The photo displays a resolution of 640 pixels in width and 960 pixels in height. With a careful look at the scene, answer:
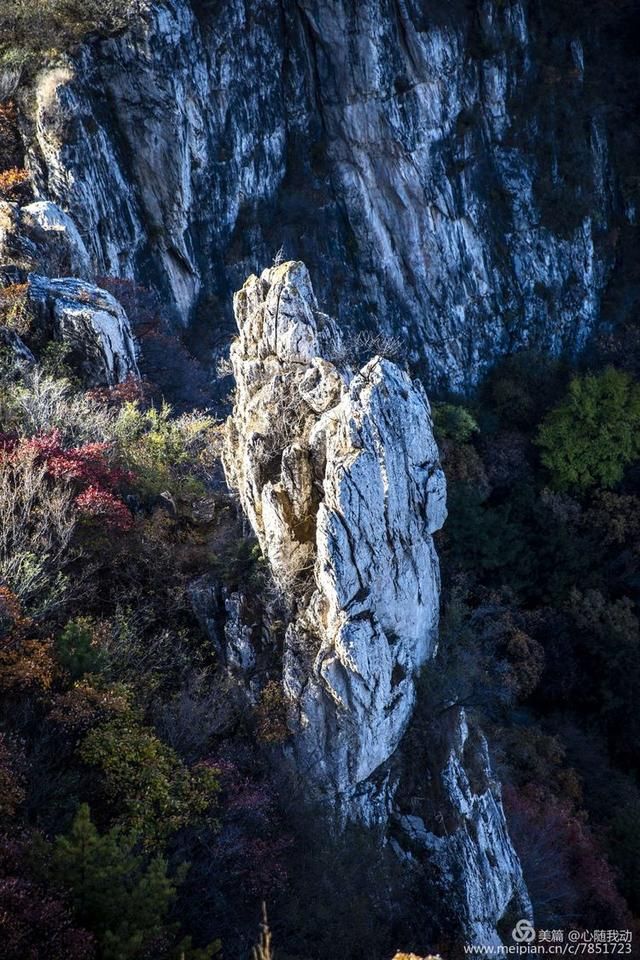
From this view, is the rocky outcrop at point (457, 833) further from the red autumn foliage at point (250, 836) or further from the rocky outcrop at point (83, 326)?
the rocky outcrop at point (83, 326)

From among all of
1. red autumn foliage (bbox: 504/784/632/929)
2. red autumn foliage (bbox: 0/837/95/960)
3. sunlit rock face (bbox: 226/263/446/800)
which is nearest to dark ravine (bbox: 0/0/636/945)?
sunlit rock face (bbox: 226/263/446/800)

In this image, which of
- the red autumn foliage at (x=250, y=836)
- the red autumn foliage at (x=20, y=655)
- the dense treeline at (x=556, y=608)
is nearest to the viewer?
the red autumn foliage at (x=20, y=655)

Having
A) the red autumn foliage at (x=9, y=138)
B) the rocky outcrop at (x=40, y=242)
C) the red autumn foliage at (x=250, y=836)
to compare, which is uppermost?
the red autumn foliage at (x=9, y=138)

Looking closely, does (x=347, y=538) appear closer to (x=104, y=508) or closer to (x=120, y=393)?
(x=104, y=508)

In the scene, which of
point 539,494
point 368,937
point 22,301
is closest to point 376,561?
point 368,937

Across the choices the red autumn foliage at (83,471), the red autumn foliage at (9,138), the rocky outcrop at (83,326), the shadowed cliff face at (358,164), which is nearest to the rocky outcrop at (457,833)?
the red autumn foliage at (83,471)

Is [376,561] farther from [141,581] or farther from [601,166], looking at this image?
[601,166]

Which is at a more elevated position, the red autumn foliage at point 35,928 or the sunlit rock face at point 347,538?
the sunlit rock face at point 347,538
